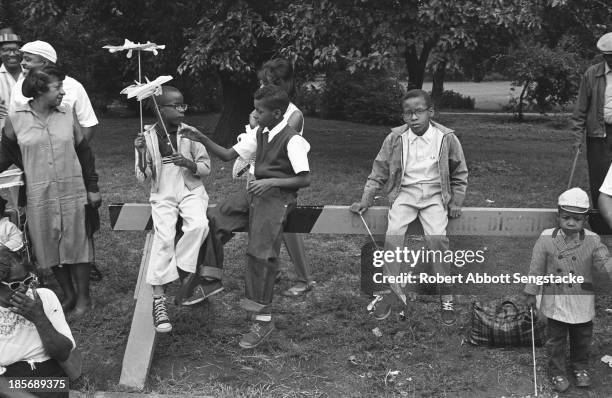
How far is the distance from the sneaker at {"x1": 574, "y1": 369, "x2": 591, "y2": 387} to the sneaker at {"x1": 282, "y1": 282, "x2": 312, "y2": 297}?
7.29 feet

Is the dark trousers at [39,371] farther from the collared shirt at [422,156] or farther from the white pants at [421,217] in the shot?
the collared shirt at [422,156]

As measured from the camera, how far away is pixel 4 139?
17.0 feet

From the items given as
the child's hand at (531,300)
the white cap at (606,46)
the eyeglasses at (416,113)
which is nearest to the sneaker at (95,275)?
the eyeglasses at (416,113)

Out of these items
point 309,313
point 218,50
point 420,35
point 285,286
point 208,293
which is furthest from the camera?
point 218,50

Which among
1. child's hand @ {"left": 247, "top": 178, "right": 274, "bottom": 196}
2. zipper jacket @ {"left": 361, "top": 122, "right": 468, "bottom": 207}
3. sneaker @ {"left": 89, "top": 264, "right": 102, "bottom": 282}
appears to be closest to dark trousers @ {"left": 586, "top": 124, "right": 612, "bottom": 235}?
zipper jacket @ {"left": 361, "top": 122, "right": 468, "bottom": 207}

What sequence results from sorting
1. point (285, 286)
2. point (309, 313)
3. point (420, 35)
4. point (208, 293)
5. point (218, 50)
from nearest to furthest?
point (208, 293) < point (309, 313) < point (285, 286) < point (420, 35) < point (218, 50)

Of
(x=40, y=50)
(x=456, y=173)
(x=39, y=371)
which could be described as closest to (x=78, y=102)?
(x=40, y=50)

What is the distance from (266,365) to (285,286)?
1474 mm

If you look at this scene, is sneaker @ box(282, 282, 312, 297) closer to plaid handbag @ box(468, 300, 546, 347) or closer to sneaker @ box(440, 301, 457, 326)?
sneaker @ box(440, 301, 457, 326)

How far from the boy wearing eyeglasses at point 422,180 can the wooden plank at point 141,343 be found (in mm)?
1431

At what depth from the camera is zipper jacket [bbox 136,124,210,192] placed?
473cm

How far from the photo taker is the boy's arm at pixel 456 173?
16.0 ft

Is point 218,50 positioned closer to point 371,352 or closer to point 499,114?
point 371,352

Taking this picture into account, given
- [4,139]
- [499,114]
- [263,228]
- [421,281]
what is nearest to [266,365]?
[263,228]
